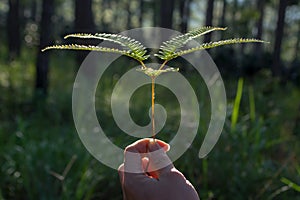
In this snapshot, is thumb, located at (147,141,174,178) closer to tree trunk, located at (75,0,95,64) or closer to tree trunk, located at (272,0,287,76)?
tree trunk, located at (272,0,287,76)

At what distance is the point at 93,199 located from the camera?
306cm

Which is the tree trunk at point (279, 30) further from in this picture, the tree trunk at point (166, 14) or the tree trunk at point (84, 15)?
the tree trunk at point (166, 14)

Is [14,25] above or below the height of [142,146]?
above

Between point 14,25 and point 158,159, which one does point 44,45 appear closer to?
point 14,25

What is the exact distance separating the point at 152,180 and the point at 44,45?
18.8 ft

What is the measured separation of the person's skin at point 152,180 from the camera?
0.78 m

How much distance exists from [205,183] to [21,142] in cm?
162

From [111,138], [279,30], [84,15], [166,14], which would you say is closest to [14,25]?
[166,14]

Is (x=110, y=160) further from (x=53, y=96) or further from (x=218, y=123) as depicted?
(x=53, y=96)

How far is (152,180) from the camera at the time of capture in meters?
0.78

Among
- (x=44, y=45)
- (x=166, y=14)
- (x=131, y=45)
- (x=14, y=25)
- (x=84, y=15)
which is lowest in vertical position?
(x=44, y=45)

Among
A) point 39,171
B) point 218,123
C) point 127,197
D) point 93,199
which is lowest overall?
point 93,199

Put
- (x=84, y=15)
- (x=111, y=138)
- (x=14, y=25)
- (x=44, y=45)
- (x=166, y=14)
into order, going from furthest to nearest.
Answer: (x=14, y=25), (x=166, y=14), (x=84, y=15), (x=44, y=45), (x=111, y=138)

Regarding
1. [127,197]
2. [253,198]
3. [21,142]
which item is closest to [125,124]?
[21,142]
